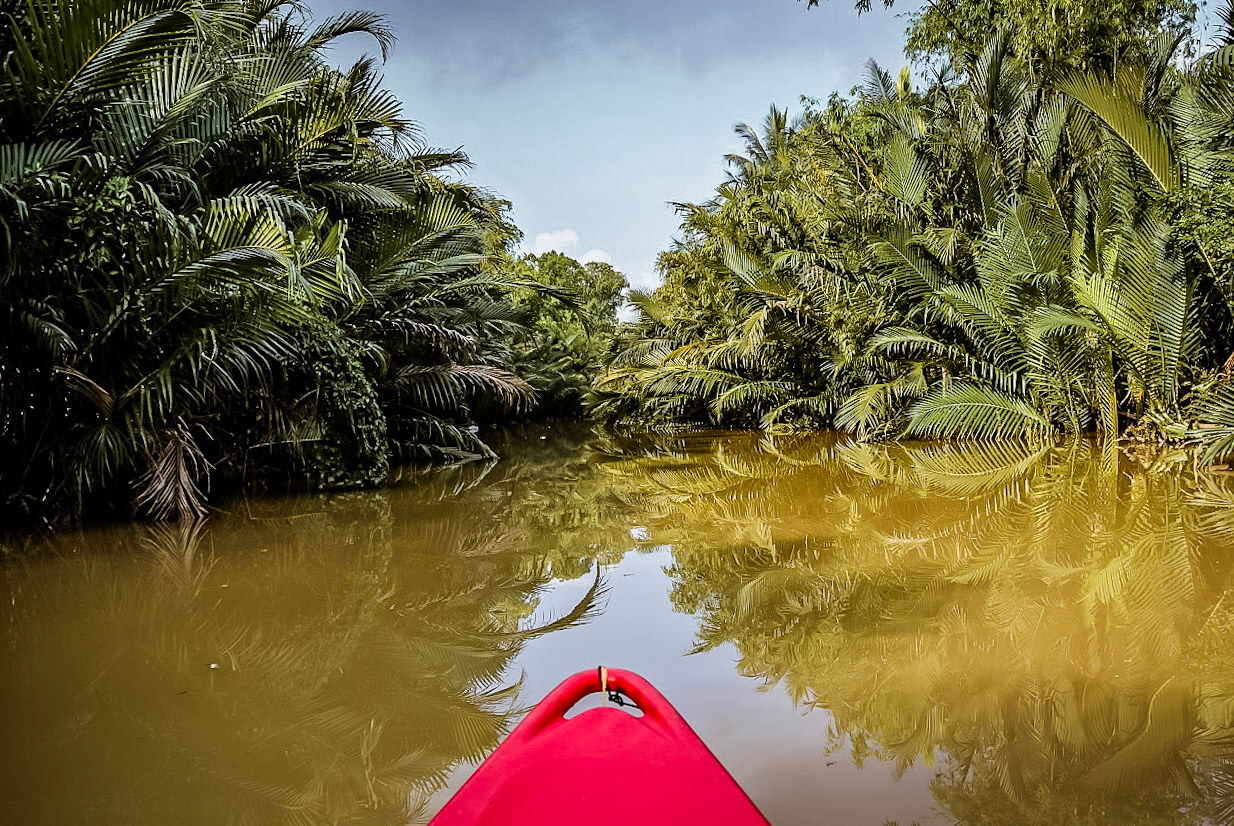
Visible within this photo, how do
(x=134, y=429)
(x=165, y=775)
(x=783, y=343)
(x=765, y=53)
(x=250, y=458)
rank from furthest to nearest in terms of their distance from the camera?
1. (x=765, y=53)
2. (x=783, y=343)
3. (x=250, y=458)
4. (x=134, y=429)
5. (x=165, y=775)

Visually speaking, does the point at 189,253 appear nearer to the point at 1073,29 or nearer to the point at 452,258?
the point at 452,258

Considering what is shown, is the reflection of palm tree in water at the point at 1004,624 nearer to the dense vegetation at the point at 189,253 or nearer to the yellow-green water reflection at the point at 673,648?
the yellow-green water reflection at the point at 673,648

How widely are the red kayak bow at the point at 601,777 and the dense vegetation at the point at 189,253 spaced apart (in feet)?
13.4

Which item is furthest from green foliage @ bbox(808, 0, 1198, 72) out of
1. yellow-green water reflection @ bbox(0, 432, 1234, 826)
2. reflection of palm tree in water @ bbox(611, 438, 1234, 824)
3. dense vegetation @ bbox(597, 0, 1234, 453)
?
yellow-green water reflection @ bbox(0, 432, 1234, 826)

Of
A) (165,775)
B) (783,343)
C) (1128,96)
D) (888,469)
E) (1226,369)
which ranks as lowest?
(165,775)

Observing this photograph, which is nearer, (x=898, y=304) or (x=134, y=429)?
(x=134, y=429)

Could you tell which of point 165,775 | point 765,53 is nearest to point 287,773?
point 165,775

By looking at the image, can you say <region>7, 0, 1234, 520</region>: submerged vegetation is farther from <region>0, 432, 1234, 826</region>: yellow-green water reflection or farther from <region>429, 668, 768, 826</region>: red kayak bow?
<region>429, 668, 768, 826</region>: red kayak bow

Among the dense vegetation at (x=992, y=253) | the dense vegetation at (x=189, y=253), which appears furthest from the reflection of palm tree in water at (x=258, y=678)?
the dense vegetation at (x=992, y=253)

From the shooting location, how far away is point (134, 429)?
5.21 metres

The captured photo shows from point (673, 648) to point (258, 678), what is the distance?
4.55ft

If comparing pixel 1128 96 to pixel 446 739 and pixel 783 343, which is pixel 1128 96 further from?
pixel 446 739

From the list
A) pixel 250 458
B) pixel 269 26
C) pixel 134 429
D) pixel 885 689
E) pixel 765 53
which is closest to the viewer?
pixel 885 689

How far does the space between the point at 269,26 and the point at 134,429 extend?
4.70 m
